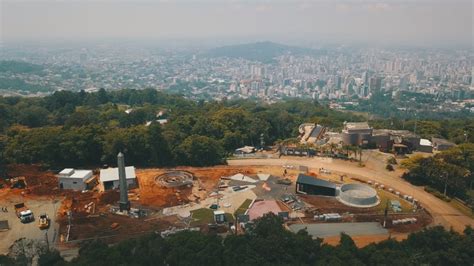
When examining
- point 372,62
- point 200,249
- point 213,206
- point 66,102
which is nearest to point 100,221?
point 213,206

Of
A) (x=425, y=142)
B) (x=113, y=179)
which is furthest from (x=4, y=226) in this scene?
(x=425, y=142)

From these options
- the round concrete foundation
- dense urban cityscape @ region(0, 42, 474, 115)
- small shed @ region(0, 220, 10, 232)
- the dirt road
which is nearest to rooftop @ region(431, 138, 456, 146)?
the dirt road

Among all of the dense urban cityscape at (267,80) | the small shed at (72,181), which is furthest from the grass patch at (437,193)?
the dense urban cityscape at (267,80)

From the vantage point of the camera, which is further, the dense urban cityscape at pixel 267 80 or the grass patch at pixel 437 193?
the dense urban cityscape at pixel 267 80

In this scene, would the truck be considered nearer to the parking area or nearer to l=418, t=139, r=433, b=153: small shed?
the parking area

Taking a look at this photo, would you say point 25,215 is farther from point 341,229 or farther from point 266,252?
point 341,229

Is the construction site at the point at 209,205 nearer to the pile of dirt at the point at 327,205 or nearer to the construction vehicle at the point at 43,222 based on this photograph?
the pile of dirt at the point at 327,205
